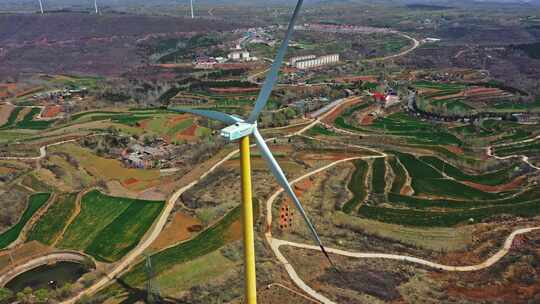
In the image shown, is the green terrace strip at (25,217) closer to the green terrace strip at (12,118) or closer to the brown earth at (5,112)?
the green terrace strip at (12,118)

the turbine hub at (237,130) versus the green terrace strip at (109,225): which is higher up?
the turbine hub at (237,130)

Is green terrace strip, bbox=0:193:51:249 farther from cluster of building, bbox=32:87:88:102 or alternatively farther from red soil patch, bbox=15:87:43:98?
red soil patch, bbox=15:87:43:98

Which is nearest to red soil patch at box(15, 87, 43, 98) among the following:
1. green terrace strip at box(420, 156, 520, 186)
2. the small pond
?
the small pond

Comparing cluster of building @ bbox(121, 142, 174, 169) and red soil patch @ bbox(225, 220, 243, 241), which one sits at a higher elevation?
cluster of building @ bbox(121, 142, 174, 169)

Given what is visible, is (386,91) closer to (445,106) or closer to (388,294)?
(445,106)

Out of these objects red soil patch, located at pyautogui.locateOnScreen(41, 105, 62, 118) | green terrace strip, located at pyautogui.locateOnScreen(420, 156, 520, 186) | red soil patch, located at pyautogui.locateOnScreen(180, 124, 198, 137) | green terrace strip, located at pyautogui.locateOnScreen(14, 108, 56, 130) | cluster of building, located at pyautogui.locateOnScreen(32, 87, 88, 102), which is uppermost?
cluster of building, located at pyautogui.locateOnScreen(32, 87, 88, 102)

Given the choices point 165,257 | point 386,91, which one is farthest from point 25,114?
point 386,91

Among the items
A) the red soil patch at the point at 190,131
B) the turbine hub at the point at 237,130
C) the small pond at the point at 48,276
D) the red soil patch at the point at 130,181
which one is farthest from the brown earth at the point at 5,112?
the turbine hub at the point at 237,130
